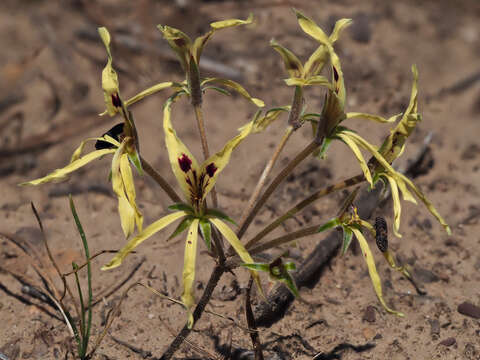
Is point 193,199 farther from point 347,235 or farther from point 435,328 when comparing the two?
point 435,328

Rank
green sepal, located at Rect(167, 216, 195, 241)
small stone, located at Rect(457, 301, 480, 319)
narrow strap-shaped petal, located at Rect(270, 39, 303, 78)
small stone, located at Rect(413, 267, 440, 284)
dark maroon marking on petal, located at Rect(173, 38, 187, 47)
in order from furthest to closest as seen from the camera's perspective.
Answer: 1. small stone, located at Rect(413, 267, 440, 284)
2. small stone, located at Rect(457, 301, 480, 319)
3. narrow strap-shaped petal, located at Rect(270, 39, 303, 78)
4. dark maroon marking on petal, located at Rect(173, 38, 187, 47)
5. green sepal, located at Rect(167, 216, 195, 241)

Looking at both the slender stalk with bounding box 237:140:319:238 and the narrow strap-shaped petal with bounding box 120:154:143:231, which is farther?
the slender stalk with bounding box 237:140:319:238

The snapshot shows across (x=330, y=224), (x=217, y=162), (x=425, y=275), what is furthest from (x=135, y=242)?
(x=425, y=275)

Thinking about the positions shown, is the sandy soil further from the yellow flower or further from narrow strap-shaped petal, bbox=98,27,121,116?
A: narrow strap-shaped petal, bbox=98,27,121,116

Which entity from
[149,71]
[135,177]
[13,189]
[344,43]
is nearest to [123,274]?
[135,177]

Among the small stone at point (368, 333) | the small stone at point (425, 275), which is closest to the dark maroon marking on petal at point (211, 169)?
the small stone at point (368, 333)

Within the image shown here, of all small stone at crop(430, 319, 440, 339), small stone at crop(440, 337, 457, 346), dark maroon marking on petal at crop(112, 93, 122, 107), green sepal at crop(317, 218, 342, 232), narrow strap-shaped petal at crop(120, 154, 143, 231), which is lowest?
small stone at crop(440, 337, 457, 346)

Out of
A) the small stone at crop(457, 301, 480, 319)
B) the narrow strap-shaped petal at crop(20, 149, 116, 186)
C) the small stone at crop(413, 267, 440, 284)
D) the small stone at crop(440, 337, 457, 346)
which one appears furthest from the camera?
the small stone at crop(413, 267, 440, 284)

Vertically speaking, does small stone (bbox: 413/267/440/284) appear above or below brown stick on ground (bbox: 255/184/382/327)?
below

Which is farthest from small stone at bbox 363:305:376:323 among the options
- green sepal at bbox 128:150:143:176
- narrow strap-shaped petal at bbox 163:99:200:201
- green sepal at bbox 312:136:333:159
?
green sepal at bbox 128:150:143:176
